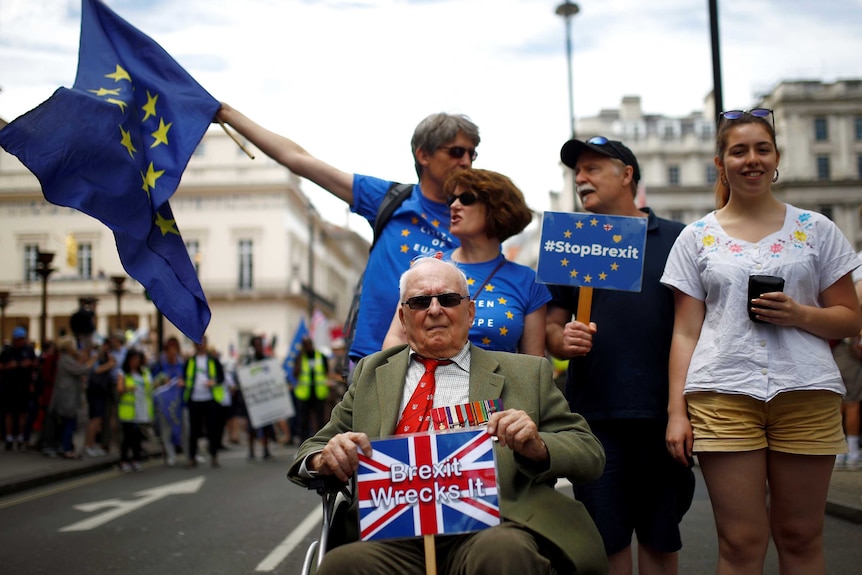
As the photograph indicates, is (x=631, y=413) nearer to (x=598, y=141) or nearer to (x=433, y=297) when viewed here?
(x=433, y=297)

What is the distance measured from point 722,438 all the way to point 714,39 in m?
7.59

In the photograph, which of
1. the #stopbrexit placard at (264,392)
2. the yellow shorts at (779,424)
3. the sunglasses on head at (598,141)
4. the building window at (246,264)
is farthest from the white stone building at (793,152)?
the yellow shorts at (779,424)

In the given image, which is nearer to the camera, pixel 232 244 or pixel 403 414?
pixel 403 414

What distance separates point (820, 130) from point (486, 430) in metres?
80.2

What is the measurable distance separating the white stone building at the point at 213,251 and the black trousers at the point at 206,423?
46748 millimetres

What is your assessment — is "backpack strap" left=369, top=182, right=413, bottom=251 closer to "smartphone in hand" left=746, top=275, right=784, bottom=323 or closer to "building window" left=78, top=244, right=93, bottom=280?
"smartphone in hand" left=746, top=275, right=784, bottom=323

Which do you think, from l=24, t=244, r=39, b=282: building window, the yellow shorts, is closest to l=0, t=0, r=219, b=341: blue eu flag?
the yellow shorts

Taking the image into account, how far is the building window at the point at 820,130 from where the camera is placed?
7700 centimetres

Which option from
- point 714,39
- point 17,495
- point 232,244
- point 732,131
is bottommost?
point 17,495

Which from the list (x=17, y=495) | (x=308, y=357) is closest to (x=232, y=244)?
(x=308, y=357)

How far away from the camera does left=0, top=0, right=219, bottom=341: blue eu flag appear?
5.24 meters

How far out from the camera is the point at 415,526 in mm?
3158

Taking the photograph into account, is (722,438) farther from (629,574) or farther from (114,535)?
(114,535)

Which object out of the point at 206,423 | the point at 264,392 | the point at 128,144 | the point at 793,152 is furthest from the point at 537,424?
the point at 793,152
